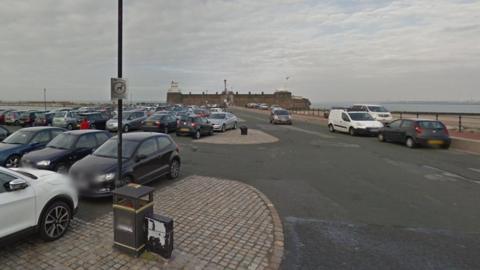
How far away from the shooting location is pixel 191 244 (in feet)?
13.2

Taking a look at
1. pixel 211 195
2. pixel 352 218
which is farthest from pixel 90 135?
pixel 352 218

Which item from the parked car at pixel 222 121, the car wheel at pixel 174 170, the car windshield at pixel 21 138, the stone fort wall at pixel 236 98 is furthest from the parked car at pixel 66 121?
the stone fort wall at pixel 236 98

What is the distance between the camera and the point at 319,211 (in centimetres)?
542

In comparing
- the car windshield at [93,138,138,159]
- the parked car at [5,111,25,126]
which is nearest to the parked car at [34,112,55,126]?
the parked car at [5,111,25,126]

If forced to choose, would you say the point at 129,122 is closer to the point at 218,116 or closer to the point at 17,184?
the point at 218,116

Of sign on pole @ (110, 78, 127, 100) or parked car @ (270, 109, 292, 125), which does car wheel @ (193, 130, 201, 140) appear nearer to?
sign on pole @ (110, 78, 127, 100)

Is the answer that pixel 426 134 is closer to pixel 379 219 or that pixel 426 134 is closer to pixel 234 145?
pixel 234 145

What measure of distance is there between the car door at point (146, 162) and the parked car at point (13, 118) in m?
24.2

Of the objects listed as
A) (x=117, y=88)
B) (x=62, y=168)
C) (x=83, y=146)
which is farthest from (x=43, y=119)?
(x=117, y=88)

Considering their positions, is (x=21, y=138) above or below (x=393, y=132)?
below

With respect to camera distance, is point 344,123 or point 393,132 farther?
point 344,123

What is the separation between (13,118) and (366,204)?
1180 inches

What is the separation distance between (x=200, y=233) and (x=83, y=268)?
1650 mm

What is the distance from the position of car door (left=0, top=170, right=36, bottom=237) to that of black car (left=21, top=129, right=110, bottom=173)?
3565mm
